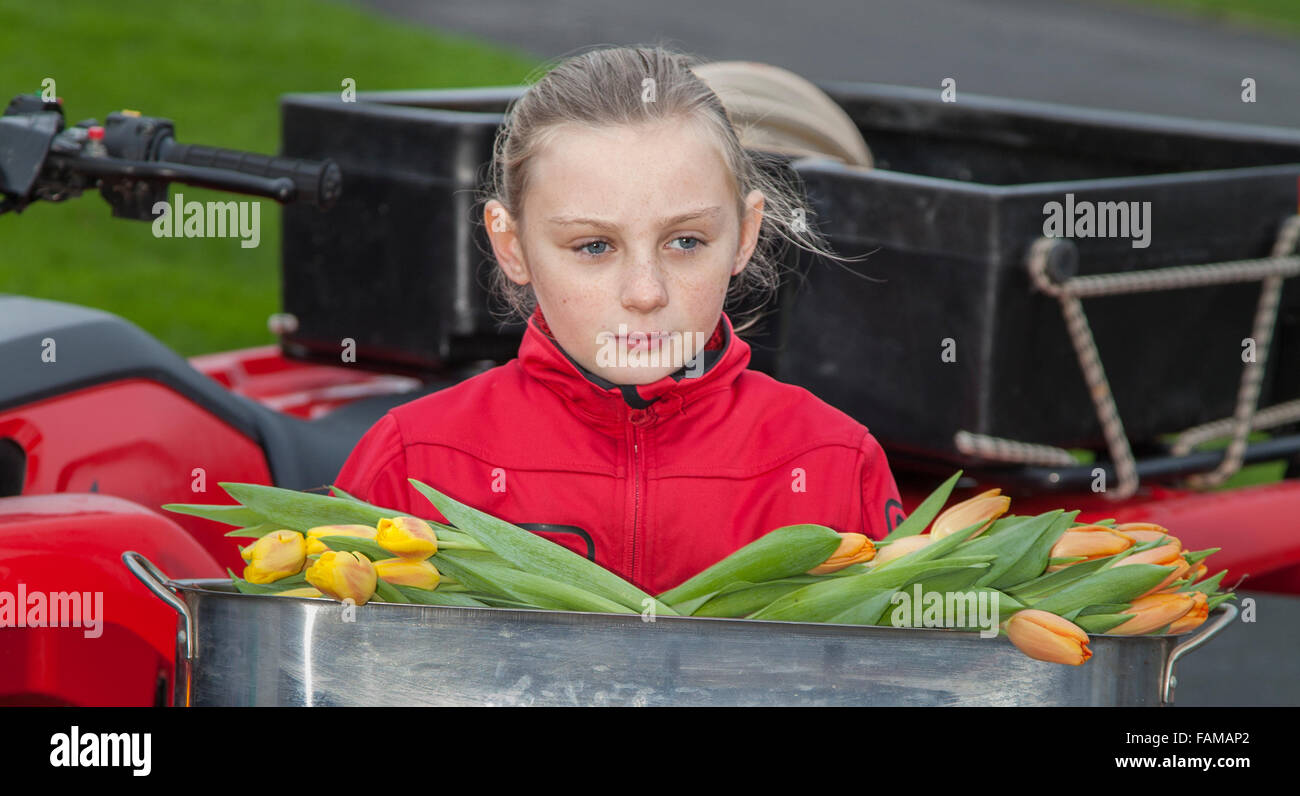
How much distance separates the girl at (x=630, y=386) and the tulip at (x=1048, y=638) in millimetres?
514

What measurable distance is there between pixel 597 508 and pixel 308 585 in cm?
48

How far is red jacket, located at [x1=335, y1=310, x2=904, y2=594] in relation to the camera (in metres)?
1.74

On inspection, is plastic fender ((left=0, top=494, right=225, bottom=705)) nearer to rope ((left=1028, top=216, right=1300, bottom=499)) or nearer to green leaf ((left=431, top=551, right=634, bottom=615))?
green leaf ((left=431, top=551, right=634, bottom=615))

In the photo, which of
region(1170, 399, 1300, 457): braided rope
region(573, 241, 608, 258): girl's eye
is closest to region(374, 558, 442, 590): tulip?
region(573, 241, 608, 258): girl's eye

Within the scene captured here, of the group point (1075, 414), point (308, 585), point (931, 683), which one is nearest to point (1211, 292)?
point (1075, 414)

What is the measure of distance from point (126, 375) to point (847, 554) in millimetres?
1034

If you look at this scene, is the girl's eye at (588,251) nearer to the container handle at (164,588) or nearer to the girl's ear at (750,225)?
the girl's ear at (750,225)

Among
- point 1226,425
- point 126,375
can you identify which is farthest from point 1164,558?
point 1226,425

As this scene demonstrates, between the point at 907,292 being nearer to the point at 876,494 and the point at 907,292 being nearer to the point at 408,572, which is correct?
the point at 876,494

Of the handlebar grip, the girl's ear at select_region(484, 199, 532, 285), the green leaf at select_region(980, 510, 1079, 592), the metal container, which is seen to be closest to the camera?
the metal container

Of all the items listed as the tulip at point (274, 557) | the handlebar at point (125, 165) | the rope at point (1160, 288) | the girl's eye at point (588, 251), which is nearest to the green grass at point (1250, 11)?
the rope at point (1160, 288)

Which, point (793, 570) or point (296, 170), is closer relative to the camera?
point (793, 570)

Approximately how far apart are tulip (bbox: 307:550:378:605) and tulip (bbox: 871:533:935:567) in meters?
0.46

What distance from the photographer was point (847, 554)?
1.40 metres
